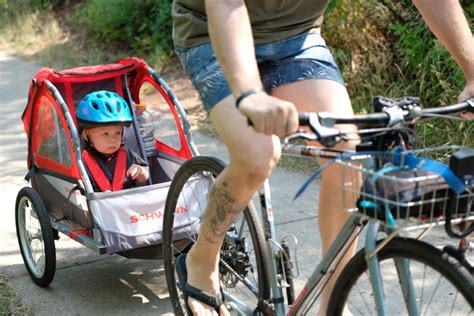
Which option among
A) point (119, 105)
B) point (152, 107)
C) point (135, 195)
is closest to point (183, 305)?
point (135, 195)

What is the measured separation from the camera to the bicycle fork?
234cm

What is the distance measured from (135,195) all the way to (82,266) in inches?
31.7

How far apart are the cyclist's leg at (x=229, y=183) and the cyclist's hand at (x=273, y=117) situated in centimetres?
40

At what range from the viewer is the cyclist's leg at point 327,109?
3.00 metres

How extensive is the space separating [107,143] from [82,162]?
0.31 meters

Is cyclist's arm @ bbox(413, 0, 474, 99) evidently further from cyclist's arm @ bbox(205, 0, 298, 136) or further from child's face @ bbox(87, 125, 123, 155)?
child's face @ bbox(87, 125, 123, 155)

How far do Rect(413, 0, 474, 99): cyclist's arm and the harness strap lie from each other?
6.80 feet

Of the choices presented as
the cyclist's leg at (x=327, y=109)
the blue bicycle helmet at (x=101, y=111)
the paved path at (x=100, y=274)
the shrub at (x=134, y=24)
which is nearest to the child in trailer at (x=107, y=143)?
the blue bicycle helmet at (x=101, y=111)

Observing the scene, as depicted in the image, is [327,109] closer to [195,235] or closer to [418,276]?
[418,276]

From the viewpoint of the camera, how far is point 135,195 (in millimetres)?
3969

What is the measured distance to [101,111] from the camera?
428cm

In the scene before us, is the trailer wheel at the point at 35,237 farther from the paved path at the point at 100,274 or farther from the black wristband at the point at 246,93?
the black wristband at the point at 246,93

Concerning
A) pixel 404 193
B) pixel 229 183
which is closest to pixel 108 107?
pixel 229 183

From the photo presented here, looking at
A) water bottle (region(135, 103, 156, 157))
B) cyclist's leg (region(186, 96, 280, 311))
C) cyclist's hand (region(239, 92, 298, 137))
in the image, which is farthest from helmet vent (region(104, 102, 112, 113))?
cyclist's hand (region(239, 92, 298, 137))
